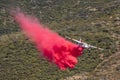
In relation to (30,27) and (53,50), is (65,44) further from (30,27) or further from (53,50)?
(30,27)

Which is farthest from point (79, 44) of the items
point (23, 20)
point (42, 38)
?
point (23, 20)

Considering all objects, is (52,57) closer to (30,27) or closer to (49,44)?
(49,44)

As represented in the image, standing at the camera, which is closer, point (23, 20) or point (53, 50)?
point (53, 50)

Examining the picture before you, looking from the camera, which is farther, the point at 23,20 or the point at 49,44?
the point at 23,20

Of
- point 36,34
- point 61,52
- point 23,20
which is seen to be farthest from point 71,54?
point 23,20

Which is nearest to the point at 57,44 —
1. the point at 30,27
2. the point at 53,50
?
the point at 53,50

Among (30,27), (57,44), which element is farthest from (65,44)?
(30,27)

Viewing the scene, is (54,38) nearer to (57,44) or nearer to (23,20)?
(57,44)
